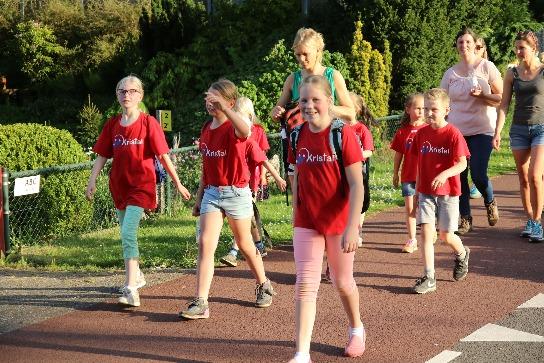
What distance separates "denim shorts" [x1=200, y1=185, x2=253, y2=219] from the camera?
22.7 feet

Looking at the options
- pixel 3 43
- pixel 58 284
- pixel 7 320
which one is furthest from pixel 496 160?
pixel 3 43

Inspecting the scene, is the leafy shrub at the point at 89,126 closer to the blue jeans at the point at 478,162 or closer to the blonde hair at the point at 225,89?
the blue jeans at the point at 478,162

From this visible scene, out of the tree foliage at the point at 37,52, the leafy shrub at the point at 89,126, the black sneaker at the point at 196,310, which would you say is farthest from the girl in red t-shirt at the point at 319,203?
the tree foliage at the point at 37,52

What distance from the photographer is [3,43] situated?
32.5m

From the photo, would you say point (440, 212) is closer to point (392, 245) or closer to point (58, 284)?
point (392, 245)

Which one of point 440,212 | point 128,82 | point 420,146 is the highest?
point 128,82

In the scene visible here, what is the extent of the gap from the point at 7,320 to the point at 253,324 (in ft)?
6.23

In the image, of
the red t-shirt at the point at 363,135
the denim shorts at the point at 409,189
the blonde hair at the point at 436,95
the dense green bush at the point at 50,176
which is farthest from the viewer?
the dense green bush at the point at 50,176

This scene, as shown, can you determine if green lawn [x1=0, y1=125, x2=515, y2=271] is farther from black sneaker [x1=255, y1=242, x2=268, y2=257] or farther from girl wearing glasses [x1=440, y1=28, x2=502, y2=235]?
girl wearing glasses [x1=440, y1=28, x2=502, y2=235]

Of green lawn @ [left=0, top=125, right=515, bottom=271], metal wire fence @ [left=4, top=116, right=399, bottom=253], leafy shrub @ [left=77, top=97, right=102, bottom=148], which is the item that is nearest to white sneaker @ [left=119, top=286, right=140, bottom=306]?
green lawn @ [left=0, top=125, right=515, bottom=271]

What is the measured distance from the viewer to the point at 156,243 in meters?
10.0

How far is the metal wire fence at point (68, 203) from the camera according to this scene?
10.6 metres

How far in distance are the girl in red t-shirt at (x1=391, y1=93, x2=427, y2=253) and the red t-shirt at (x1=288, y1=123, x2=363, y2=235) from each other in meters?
3.57

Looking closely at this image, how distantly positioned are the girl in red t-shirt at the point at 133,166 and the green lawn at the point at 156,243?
156cm
